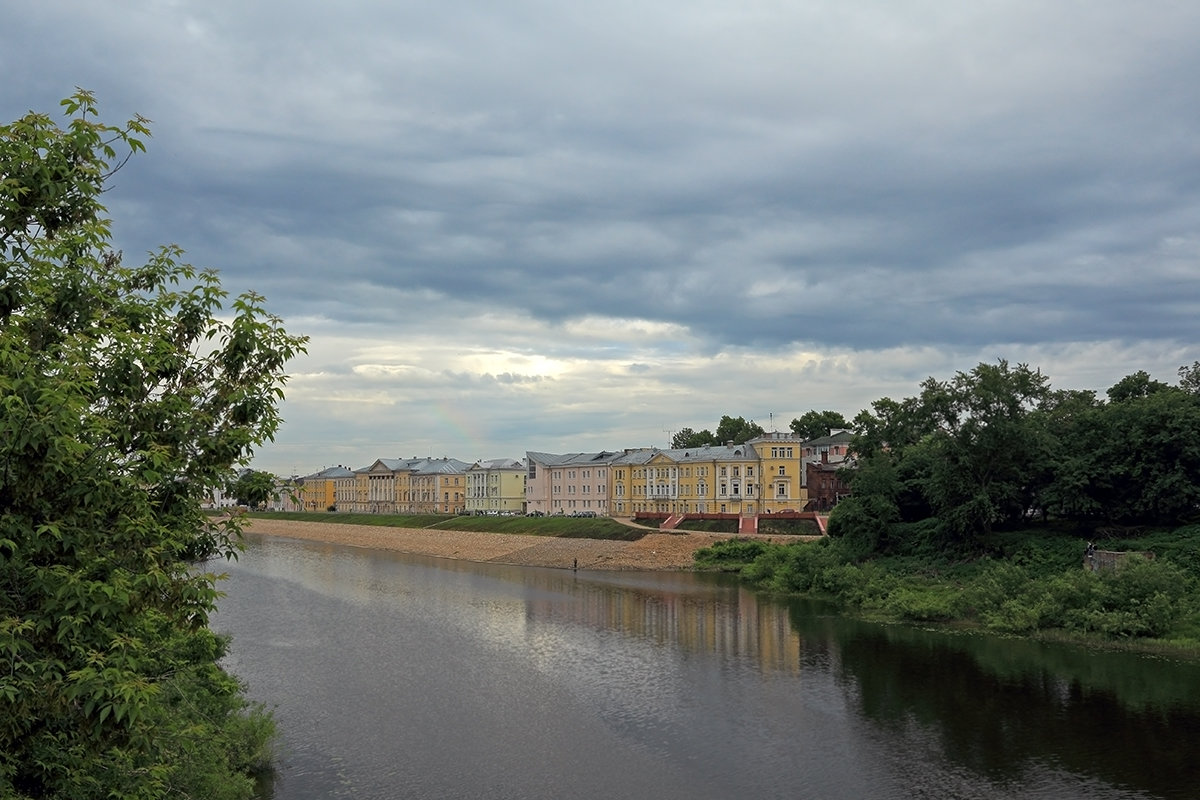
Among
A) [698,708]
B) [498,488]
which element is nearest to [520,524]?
[498,488]

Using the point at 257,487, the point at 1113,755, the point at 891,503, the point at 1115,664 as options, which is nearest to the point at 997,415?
the point at 891,503

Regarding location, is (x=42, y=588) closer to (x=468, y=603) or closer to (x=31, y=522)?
(x=31, y=522)

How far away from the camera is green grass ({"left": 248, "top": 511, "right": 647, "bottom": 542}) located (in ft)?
367

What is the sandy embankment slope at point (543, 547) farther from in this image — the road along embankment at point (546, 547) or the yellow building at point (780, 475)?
the yellow building at point (780, 475)

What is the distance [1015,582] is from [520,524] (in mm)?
81506

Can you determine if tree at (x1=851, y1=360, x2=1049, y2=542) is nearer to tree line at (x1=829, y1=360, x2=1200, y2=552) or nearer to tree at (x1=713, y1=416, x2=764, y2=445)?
tree line at (x1=829, y1=360, x2=1200, y2=552)

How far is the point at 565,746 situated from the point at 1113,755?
17973mm

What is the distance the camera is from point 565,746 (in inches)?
1211

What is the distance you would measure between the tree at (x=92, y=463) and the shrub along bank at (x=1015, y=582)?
158 feet

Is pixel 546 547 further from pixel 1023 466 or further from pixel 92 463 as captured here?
pixel 92 463

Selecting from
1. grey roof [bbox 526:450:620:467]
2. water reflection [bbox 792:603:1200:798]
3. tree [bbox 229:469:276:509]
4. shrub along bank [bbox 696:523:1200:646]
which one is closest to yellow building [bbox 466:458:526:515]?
grey roof [bbox 526:450:620:467]

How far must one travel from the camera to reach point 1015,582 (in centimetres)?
5588

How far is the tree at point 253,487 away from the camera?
12.9m

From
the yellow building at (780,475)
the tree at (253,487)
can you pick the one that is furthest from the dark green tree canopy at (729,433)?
the tree at (253,487)
